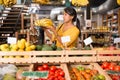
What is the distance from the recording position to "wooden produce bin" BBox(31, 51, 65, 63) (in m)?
3.25

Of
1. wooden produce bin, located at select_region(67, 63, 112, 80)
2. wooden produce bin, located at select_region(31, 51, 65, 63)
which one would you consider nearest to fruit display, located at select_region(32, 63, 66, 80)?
wooden produce bin, located at select_region(31, 51, 65, 63)

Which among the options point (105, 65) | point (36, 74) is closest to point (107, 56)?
point (105, 65)

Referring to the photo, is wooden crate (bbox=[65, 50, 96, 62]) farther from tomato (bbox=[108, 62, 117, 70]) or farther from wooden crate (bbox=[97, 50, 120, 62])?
tomato (bbox=[108, 62, 117, 70])

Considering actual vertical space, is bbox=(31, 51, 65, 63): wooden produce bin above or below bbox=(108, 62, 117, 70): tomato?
above

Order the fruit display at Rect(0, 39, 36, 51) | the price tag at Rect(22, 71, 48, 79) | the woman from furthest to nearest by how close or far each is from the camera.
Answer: the woman → the fruit display at Rect(0, 39, 36, 51) → the price tag at Rect(22, 71, 48, 79)

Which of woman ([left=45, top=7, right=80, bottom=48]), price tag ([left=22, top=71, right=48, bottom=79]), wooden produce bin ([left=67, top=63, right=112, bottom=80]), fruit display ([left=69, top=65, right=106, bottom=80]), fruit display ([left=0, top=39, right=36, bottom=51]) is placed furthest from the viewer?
woman ([left=45, top=7, right=80, bottom=48])

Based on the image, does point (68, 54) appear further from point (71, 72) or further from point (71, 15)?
point (71, 15)

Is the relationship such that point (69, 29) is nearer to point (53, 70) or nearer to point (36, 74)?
point (53, 70)

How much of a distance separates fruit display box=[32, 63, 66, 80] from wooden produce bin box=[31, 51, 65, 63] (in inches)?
3.9

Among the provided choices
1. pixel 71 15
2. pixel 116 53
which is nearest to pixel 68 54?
pixel 116 53

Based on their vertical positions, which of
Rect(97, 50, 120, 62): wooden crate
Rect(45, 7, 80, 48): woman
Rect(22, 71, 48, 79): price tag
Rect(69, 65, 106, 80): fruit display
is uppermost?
Rect(45, 7, 80, 48): woman

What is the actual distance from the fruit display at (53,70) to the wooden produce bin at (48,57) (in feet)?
0.32

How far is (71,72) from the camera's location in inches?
131

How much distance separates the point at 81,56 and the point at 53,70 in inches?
16.2
